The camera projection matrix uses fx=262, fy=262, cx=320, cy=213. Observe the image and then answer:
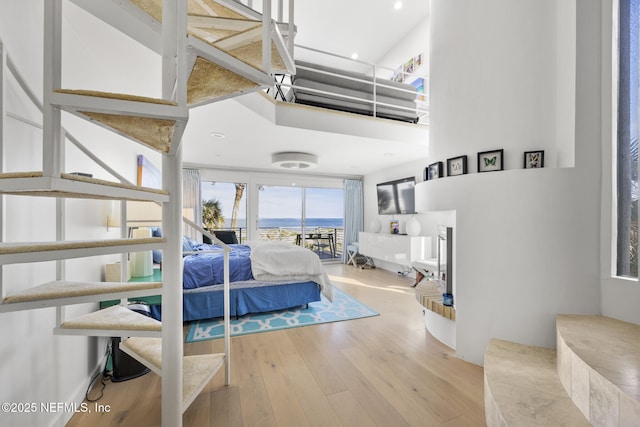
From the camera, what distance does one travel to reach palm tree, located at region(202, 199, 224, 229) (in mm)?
5648

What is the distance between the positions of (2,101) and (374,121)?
3303 mm

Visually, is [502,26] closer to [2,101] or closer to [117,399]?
[2,101]

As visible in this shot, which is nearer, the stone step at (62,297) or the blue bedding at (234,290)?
the stone step at (62,297)

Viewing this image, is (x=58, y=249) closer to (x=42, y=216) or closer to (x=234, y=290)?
(x=42, y=216)

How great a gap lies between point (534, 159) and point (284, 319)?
2.69 m

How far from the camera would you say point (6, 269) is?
1062 mm

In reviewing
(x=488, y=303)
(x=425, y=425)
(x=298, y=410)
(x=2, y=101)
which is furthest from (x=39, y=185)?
(x=488, y=303)

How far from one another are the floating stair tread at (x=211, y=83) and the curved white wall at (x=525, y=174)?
1787mm

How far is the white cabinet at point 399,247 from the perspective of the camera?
14.9 ft

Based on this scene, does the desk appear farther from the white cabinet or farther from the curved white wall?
the curved white wall

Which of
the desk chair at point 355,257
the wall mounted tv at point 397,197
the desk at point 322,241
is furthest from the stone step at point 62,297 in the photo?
the desk at point 322,241

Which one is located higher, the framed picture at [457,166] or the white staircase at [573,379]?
the framed picture at [457,166]

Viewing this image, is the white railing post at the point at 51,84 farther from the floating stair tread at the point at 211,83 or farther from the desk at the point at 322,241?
the desk at the point at 322,241

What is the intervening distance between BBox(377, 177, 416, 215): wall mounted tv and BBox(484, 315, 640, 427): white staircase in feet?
11.5
